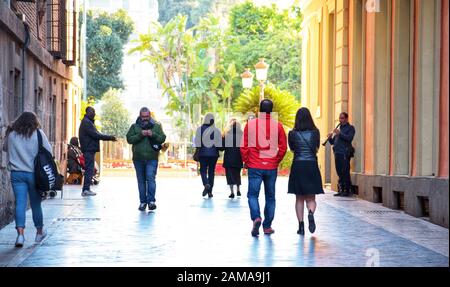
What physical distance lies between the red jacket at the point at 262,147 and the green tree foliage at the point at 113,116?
5460 cm

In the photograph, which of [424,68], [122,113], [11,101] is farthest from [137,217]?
[122,113]

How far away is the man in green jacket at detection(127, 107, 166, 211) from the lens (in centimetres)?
1906

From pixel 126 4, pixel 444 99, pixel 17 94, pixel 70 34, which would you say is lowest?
pixel 444 99

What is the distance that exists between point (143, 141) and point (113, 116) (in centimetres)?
5091

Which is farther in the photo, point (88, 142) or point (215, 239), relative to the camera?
point (88, 142)

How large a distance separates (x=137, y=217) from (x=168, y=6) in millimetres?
81841

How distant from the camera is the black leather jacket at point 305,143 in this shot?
14469 mm

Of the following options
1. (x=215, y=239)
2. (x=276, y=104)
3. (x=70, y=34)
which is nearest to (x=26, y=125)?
(x=215, y=239)

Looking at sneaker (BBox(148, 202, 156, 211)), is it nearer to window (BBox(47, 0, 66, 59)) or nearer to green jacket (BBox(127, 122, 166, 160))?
green jacket (BBox(127, 122, 166, 160))

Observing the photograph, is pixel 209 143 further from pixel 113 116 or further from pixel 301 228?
pixel 113 116

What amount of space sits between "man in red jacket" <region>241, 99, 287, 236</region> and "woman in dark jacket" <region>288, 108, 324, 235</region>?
19cm

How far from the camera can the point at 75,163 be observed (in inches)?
1106

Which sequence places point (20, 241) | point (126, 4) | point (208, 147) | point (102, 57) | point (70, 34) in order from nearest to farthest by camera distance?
1. point (20, 241)
2. point (208, 147)
3. point (70, 34)
4. point (102, 57)
5. point (126, 4)
